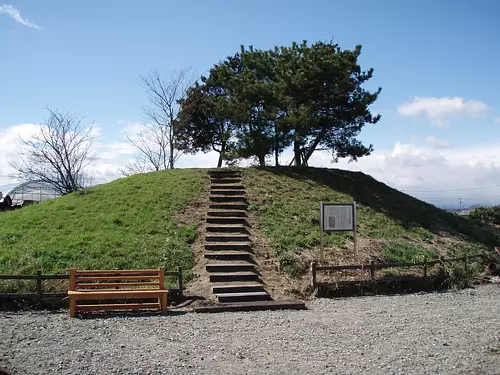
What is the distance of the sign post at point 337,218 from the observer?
1350cm

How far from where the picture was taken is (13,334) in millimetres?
7648

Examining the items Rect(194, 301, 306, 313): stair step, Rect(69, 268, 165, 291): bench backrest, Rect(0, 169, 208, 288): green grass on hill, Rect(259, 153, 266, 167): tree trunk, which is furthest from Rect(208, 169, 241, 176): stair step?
Rect(194, 301, 306, 313): stair step

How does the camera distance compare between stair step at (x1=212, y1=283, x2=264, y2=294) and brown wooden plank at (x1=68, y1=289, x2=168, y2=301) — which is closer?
brown wooden plank at (x1=68, y1=289, x2=168, y2=301)

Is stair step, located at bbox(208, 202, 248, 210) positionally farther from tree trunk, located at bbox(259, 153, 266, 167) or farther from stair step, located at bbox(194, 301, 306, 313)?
tree trunk, located at bbox(259, 153, 266, 167)

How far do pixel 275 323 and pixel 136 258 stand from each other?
5.03 m

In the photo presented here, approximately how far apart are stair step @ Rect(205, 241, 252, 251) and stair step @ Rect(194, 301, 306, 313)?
328cm

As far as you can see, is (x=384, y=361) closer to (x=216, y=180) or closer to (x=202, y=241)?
(x=202, y=241)

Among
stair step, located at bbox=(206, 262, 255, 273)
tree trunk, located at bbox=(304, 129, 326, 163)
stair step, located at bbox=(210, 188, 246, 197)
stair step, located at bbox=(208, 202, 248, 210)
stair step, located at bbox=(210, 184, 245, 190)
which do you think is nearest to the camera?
stair step, located at bbox=(206, 262, 255, 273)

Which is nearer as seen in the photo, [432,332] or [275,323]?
[432,332]

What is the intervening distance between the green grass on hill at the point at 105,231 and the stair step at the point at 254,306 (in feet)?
7.57

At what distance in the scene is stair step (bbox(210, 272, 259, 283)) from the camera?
11.7m

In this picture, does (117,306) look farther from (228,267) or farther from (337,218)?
(337,218)

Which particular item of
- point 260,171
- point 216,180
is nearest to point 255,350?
point 216,180

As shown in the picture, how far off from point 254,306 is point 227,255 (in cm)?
304
